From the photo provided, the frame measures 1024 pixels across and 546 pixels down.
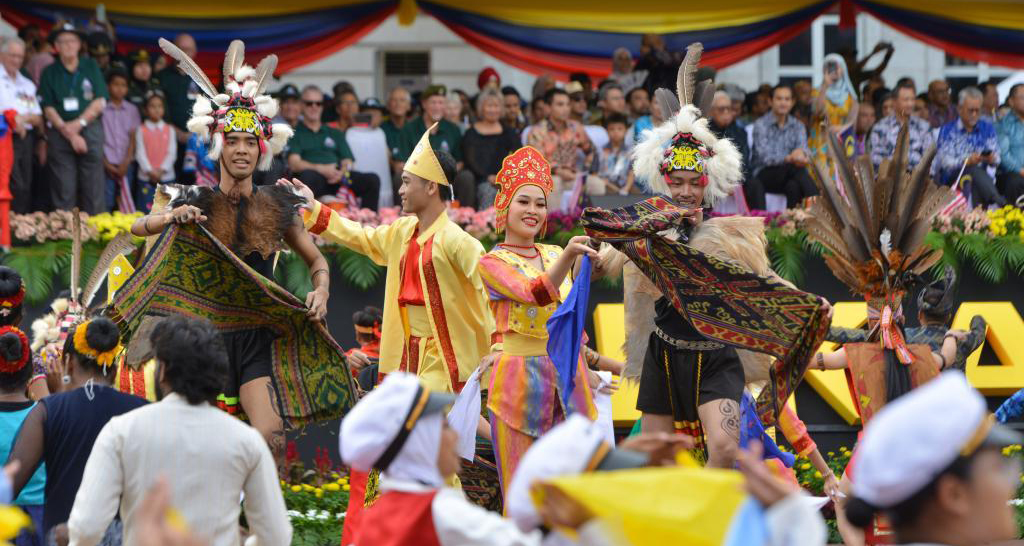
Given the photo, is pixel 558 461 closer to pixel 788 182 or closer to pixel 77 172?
pixel 77 172

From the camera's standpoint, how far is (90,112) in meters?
12.9

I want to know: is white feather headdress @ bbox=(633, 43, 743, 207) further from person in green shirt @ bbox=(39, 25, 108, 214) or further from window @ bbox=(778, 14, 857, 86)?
window @ bbox=(778, 14, 857, 86)

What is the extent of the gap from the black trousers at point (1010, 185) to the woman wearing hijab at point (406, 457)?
419 inches

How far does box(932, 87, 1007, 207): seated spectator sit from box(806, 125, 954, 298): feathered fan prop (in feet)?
21.7

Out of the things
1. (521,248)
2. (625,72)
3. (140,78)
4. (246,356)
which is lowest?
(246,356)

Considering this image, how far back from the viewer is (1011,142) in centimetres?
1495

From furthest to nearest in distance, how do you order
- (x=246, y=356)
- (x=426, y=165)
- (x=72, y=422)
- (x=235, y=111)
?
1. (x=426, y=165)
2. (x=235, y=111)
3. (x=246, y=356)
4. (x=72, y=422)

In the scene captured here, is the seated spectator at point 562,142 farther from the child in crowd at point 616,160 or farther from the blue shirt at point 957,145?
the blue shirt at point 957,145

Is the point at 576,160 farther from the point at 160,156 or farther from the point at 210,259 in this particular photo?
the point at 210,259

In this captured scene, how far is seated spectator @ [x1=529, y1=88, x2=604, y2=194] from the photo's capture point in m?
13.5

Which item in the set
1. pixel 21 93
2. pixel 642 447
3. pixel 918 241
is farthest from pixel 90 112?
pixel 642 447

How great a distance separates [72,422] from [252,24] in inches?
435

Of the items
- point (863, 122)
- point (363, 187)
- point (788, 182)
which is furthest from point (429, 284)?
point (863, 122)

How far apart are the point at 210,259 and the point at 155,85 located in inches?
259
